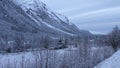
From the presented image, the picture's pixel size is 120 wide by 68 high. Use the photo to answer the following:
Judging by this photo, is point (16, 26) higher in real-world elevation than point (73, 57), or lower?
higher

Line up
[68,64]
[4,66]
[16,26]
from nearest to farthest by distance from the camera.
A: 1. [4,66]
2. [68,64]
3. [16,26]

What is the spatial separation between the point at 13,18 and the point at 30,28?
1821 centimetres

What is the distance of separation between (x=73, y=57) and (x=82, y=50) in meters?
3.31

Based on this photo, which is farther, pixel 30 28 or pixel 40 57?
pixel 30 28

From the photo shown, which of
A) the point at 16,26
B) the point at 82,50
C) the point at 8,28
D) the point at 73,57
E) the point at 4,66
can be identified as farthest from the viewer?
the point at 16,26

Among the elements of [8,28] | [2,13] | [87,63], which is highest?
[2,13]

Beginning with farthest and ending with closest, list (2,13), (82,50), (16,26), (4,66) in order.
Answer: (2,13), (16,26), (82,50), (4,66)

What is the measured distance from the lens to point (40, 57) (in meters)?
22.2

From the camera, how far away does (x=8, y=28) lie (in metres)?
171

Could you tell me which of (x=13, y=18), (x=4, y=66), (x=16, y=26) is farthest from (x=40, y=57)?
(x=13, y=18)

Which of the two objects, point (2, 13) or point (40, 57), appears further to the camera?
point (2, 13)

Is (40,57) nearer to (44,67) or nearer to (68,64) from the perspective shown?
(44,67)

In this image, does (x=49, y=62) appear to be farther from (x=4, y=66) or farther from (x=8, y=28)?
(x=8, y=28)

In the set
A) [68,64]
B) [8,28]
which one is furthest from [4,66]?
[8,28]
